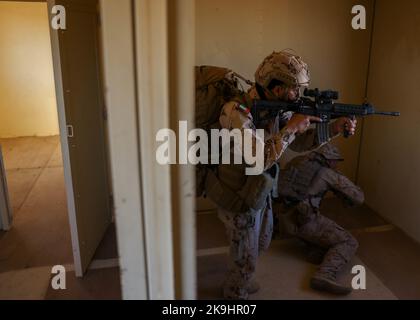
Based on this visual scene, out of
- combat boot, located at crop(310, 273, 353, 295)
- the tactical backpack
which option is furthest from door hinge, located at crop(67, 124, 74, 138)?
combat boot, located at crop(310, 273, 353, 295)

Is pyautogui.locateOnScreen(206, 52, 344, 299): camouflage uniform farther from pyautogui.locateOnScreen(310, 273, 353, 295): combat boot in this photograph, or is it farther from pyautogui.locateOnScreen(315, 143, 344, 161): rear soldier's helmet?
pyautogui.locateOnScreen(315, 143, 344, 161): rear soldier's helmet

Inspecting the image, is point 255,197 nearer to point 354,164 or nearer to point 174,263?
point 174,263

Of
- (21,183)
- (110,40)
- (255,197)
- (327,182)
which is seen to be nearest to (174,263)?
(110,40)

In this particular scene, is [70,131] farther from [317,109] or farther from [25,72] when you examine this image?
[25,72]

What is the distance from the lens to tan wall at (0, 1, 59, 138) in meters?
5.77

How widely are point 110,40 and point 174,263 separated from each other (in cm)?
40

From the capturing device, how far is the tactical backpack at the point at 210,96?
86.2 inches

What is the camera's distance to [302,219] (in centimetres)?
274

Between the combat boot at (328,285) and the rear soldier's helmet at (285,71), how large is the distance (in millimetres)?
1201

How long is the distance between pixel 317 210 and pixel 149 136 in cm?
232

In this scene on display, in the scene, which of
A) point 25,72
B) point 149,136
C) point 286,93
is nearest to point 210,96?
point 286,93

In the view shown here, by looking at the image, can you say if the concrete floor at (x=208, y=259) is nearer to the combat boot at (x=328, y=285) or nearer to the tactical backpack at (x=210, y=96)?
the combat boot at (x=328, y=285)

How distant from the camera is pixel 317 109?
89.6 inches
